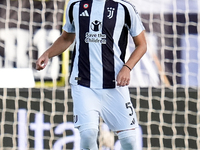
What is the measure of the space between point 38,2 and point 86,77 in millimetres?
2430

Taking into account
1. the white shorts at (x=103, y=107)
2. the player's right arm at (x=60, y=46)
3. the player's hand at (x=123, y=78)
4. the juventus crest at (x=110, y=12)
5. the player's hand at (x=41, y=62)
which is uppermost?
the juventus crest at (x=110, y=12)

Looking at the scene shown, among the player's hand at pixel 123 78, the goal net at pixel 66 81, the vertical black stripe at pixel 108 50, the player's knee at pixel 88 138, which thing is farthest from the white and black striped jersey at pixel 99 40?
the goal net at pixel 66 81

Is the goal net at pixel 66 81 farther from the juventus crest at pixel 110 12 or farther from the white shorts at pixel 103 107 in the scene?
the juventus crest at pixel 110 12

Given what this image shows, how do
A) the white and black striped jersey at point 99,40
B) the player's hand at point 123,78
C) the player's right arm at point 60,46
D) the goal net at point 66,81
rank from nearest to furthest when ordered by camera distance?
the player's hand at point 123,78 → the white and black striped jersey at point 99,40 → the player's right arm at point 60,46 → the goal net at point 66,81

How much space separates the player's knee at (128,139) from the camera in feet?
11.5

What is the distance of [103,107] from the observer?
3445 millimetres

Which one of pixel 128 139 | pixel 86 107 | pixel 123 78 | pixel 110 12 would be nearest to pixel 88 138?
pixel 86 107

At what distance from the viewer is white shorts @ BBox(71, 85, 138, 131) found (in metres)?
3.38

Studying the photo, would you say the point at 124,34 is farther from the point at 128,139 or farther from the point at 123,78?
the point at 128,139

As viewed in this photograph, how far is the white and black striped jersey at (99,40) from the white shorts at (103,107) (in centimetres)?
5

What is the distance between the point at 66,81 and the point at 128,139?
2.28 metres

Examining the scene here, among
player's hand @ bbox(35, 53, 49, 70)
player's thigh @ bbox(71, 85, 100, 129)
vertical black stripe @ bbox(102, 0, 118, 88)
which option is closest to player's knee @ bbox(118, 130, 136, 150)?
player's thigh @ bbox(71, 85, 100, 129)

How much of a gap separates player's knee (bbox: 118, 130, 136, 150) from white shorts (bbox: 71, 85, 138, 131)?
3 cm

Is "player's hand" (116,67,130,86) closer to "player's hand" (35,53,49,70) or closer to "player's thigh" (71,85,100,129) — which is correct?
"player's thigh" (71,85,100,129)
